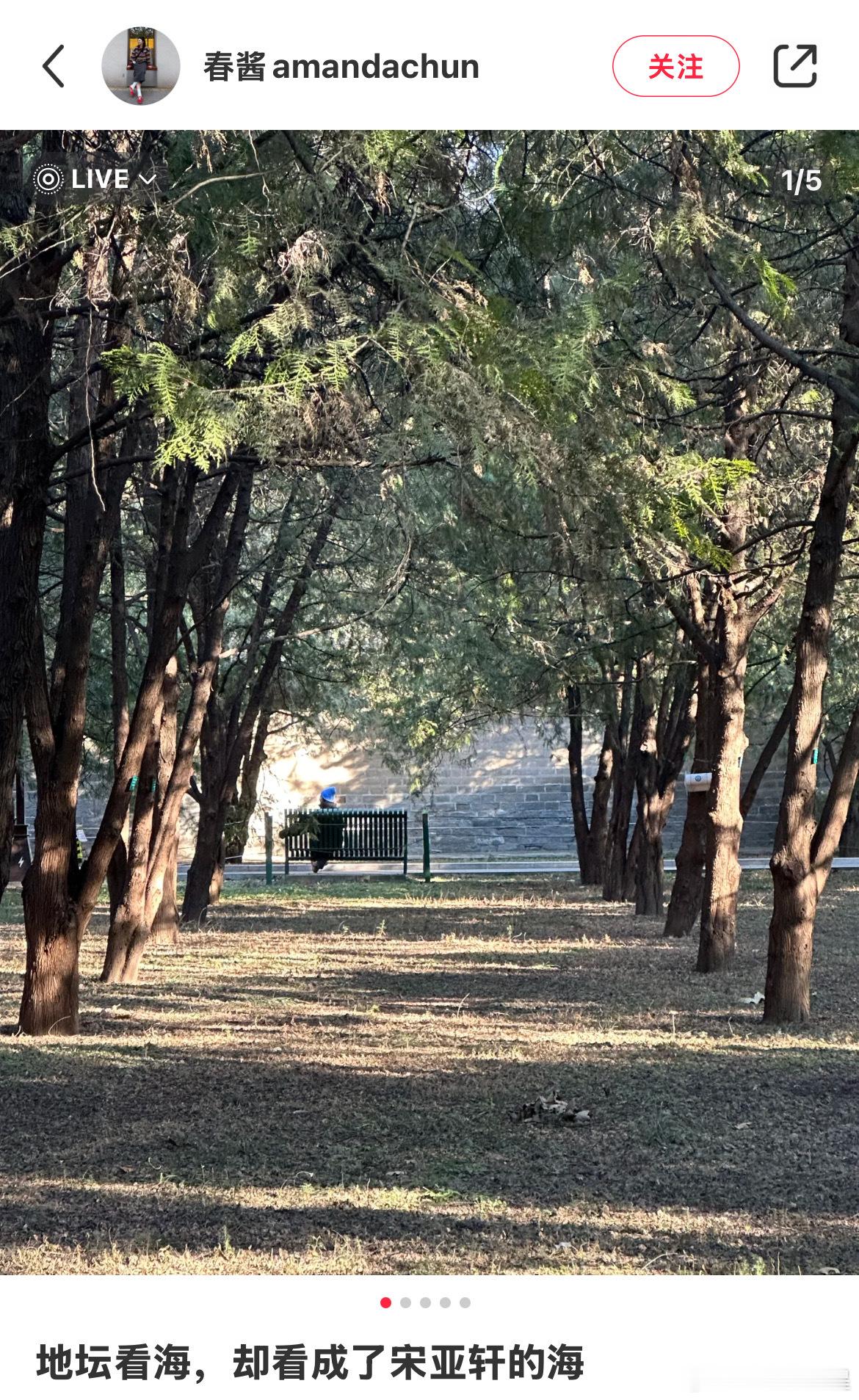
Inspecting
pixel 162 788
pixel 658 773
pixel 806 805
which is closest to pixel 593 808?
pixel 658 773

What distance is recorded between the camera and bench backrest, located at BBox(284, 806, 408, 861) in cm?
2494

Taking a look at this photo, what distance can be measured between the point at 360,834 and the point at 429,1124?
18438 millimetres

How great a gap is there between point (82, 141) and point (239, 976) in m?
8.15

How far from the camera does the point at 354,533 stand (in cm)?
1534

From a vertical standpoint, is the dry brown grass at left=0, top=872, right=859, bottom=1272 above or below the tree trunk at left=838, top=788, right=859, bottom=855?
below

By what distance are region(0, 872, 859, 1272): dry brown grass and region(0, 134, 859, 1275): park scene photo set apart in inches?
1.3

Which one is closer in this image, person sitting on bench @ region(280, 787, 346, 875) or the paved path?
person sitting on bench @ region(280, 787, 346, 875)

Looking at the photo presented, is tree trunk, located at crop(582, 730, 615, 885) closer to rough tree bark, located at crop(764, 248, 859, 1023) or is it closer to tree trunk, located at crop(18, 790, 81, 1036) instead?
rough tree bark, located at crop(764, 248, 859, 1023)

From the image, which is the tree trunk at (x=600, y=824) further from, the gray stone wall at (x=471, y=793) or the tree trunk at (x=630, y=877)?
the gray stone wall at (x=471, y=793)

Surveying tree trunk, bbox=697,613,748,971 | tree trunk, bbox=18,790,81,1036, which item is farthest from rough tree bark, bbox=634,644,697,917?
tree trunk, bbox=18,790,81,1036
